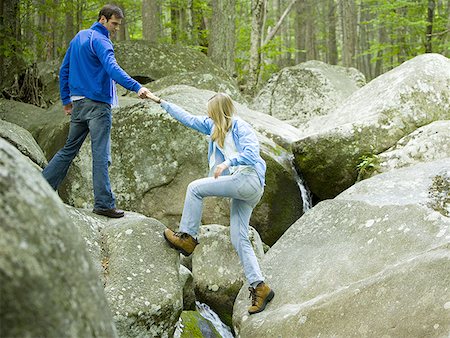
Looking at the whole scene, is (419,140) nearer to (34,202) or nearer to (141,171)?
(141,171)

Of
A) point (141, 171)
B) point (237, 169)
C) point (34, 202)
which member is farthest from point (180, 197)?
point (34, 202)

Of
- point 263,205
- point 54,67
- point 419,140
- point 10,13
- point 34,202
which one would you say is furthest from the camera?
point 54,67

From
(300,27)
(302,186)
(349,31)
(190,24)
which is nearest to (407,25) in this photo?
(349,31)

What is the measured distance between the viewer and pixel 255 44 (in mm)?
16781

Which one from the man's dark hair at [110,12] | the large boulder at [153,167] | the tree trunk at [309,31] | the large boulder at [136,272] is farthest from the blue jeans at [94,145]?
the tree trunk at [309,31]

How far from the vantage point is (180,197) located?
8016mm

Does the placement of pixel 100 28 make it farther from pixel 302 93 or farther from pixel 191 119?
pixel 302 93

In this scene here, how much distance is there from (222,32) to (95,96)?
882 centimetres

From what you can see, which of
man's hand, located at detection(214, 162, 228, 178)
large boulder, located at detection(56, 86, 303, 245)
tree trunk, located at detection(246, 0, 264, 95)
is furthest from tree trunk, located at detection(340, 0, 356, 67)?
man's hand, located at detection(214, 162, 228, 178)

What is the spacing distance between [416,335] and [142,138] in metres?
4.91

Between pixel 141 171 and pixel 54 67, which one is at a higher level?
pixel 54 67

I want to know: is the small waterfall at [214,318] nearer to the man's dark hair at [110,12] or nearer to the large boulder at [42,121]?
the man's dark hair at [110,12]

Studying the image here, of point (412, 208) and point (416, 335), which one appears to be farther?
point (412, 208)

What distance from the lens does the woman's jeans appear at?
5148mm
